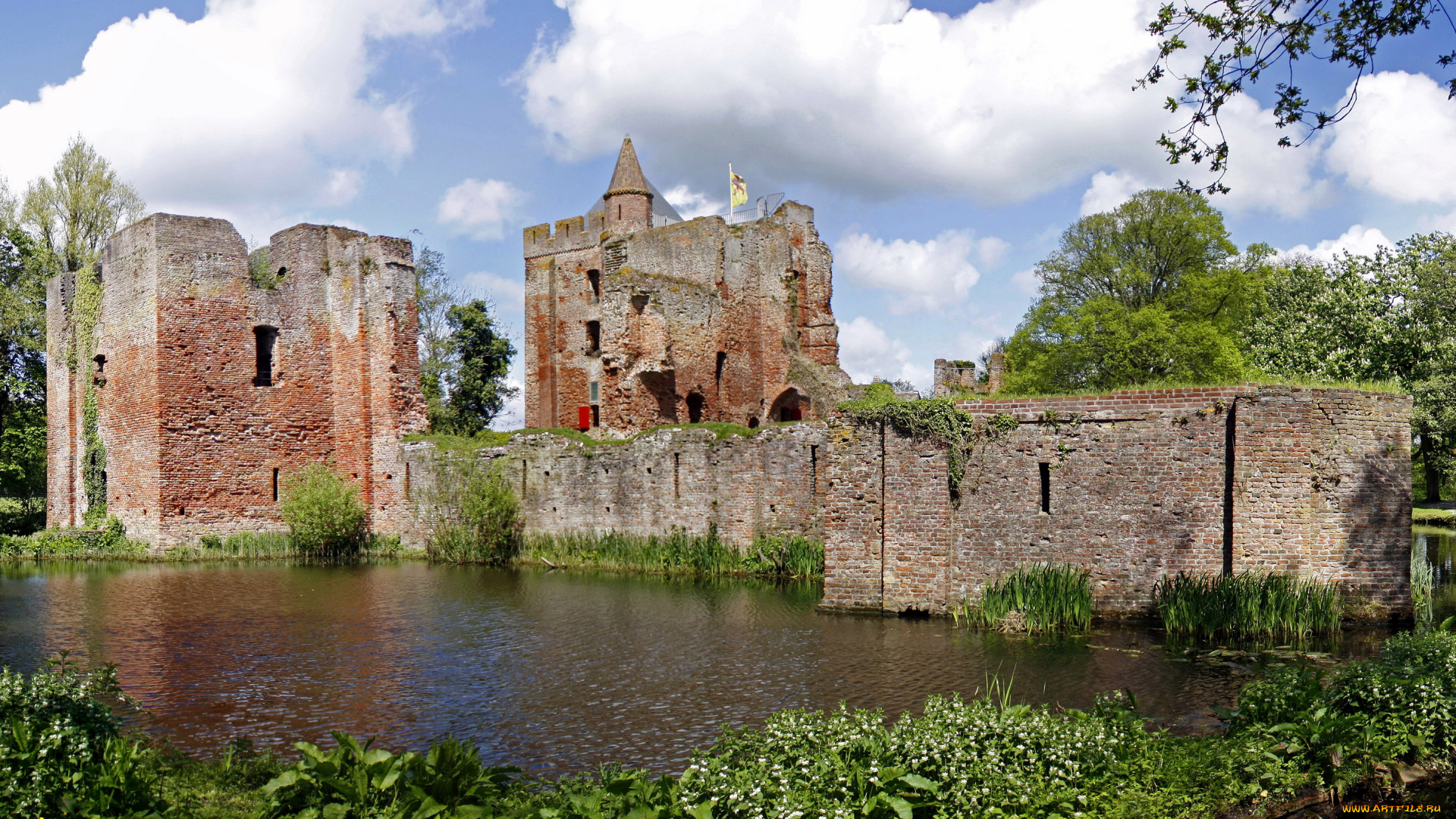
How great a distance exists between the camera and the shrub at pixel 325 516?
23.4 meters

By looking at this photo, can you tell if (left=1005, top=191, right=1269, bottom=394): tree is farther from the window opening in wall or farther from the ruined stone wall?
the window opening in wall

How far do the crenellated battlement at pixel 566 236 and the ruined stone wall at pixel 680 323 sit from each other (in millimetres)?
49

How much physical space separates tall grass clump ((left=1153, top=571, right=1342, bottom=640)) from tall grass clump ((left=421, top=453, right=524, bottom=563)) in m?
13.9

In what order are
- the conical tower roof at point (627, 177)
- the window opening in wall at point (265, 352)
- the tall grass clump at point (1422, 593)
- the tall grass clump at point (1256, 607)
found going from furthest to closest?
the conical tower roof at point (627, 177) < the window opening in wall at point (265, 352) < the tall grass clump at point (1422, 593) < the tall grass clump at point (1256, 607)

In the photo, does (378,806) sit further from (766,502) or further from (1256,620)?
(766,502)

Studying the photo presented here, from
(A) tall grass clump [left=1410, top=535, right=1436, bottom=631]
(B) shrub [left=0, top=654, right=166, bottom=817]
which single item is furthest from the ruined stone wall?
(B) shrub [left=0, top=654, right=166, bottom=817]

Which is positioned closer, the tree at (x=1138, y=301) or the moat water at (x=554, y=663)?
the moat water at (x=554, y=663)

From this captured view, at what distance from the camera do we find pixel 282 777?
541 cm

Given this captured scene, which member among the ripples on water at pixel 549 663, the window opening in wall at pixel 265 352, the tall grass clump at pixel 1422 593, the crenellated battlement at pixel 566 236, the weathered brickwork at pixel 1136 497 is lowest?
the ripples on water at pixel 549 663

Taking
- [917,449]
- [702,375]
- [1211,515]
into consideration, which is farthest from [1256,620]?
[702,375]

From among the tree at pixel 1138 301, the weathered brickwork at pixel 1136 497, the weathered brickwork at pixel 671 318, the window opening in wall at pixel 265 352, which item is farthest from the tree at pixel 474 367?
the weathered brickwork at pixel 1136 497

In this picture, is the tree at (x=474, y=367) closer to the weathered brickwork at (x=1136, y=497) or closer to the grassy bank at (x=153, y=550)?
the grassy bank at (x=153, y=550)

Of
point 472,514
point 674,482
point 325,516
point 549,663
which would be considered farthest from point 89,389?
point 549,663

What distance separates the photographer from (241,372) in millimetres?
24984
